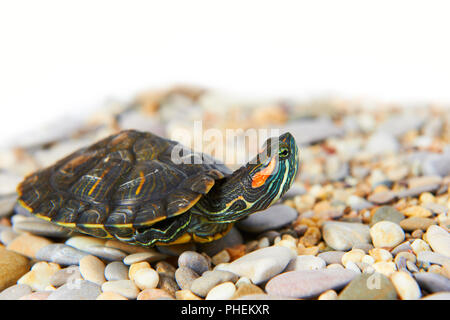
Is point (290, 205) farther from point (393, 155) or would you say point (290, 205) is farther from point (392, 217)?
point (393, 155)

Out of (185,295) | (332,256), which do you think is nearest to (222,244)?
(185,295)

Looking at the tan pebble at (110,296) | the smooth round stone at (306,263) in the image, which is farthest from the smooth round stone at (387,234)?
the tan pebble at (110,296)

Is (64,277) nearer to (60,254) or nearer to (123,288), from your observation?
(60,254)

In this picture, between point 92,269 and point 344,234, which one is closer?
point 92,269

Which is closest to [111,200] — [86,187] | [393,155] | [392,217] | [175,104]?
[86,187]

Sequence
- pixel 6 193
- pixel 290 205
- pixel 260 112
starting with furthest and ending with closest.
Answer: pixel 260 112 → pixel 6 193 → pixel 290 205

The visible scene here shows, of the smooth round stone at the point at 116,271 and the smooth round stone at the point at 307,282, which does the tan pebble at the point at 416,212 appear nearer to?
the smooth round stone at the point at 307,282

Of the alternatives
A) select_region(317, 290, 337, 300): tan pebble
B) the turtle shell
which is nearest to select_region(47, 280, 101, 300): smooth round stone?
the turtle shell
